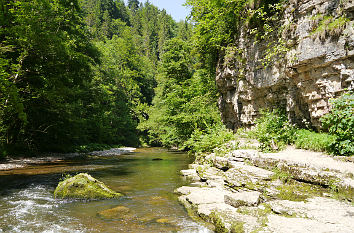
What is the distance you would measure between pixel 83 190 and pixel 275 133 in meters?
7.85

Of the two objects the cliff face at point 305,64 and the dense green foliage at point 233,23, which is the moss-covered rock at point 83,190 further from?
the cliff face at point 305,64

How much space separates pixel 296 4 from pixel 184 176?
8.97 meters

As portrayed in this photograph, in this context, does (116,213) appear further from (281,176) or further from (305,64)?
(305,64)

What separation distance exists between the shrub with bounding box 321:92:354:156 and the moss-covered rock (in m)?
7.05

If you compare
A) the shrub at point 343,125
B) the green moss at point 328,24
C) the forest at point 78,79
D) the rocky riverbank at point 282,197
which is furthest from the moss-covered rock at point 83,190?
the green moss at point 328,24

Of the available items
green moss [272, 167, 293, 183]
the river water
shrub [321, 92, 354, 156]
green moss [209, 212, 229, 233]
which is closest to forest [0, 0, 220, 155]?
the river water

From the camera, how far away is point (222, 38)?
1616 centimetres

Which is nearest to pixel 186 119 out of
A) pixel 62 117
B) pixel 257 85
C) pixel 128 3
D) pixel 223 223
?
pixel 257 85

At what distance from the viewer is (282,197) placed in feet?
18.8

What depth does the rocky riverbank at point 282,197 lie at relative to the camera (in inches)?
169

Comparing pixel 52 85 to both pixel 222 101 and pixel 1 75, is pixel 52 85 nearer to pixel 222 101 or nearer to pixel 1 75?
pixel 1 75

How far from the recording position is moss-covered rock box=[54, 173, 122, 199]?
7.54m

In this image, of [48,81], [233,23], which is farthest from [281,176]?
[48,81]

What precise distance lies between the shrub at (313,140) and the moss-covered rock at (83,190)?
6.80 m
